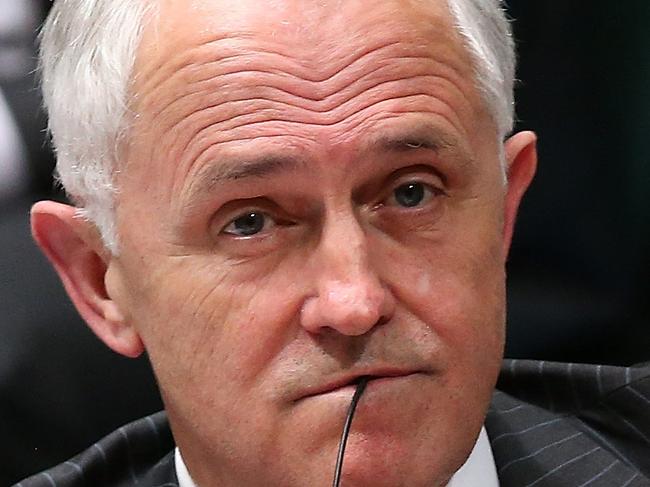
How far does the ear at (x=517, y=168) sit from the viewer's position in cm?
122

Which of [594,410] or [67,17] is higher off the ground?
[67,17]

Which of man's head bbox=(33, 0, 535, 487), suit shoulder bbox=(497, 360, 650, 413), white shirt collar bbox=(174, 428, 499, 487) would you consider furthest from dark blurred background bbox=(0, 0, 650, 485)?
man's head bbox=(33, 0, 535, 487)

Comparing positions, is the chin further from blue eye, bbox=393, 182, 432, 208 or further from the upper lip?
blue eye, bbox=393, 182, 432, 208

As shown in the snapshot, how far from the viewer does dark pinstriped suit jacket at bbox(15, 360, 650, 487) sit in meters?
1.33

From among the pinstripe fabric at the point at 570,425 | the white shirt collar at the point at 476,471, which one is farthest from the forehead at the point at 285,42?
the pinstripe fabric at the point at 570,425

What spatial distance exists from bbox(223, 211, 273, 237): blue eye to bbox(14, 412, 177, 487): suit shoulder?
47 cm

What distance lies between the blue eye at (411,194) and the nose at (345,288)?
0.07 meters

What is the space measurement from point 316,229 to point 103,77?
254 millimetres

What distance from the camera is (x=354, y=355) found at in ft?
3.29

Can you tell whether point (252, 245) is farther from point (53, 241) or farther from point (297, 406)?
point (53, 241)

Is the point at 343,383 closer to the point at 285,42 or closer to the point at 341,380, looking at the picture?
the point at 341,380

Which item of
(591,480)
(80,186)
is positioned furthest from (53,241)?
(591,480)

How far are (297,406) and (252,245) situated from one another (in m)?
0.15

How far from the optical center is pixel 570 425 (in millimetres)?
1434
